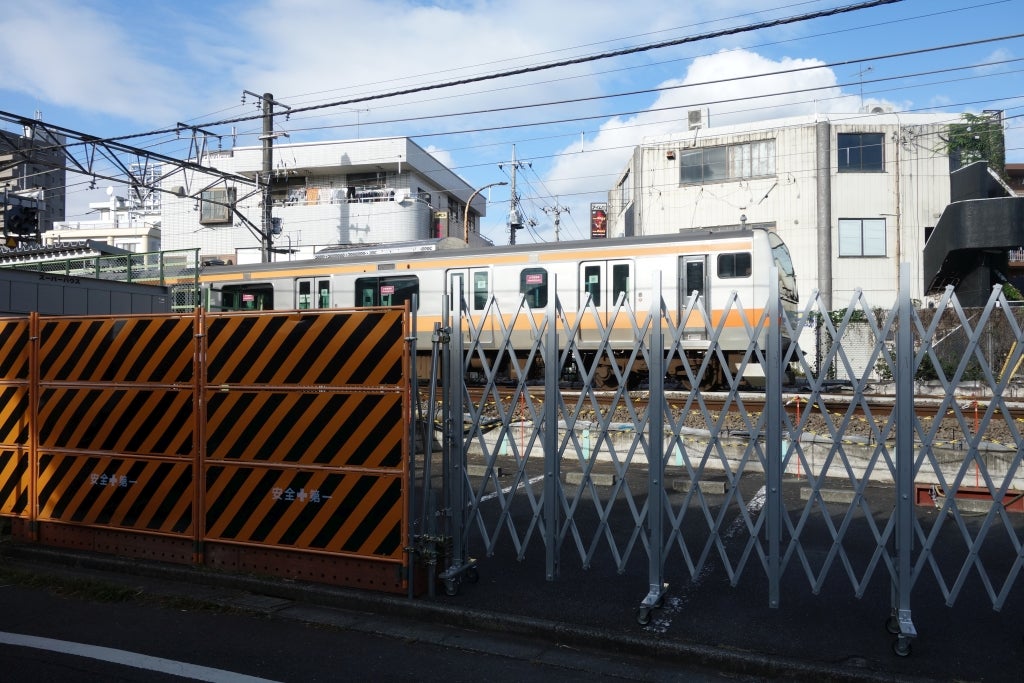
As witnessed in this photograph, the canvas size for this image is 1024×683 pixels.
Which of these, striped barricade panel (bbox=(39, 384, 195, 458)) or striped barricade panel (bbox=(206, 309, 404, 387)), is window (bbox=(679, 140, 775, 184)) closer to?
striped barricade panel (bbox=(206, 309, 404, 387))

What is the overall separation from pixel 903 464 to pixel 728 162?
89.5ft

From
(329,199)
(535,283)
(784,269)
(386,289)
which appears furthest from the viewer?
(329,199)

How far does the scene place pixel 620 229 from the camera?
3850cm

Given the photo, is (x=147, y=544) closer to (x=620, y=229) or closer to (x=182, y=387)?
(x=182, y=387)

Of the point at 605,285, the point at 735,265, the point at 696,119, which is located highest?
the point at 696,119

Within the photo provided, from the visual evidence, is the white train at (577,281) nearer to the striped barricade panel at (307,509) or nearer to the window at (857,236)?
the striped barricade panel at (307,509)

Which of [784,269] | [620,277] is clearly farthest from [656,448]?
[784,269]

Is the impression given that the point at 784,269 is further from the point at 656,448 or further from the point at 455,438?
the point at 455,438

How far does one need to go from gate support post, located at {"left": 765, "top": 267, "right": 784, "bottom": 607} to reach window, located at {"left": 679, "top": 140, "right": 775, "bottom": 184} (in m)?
26.7

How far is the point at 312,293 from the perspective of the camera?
19.3 metres

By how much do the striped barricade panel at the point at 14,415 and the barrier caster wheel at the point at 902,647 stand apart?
23.2ft

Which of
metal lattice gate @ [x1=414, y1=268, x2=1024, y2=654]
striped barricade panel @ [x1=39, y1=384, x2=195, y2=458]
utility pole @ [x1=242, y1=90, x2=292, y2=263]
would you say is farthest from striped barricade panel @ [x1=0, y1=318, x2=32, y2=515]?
utility pole @ [x1=242, y1=90, x2=292, y2=263]

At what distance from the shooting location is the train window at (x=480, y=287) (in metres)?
17.3

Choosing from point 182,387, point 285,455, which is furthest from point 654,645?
point 182,387
